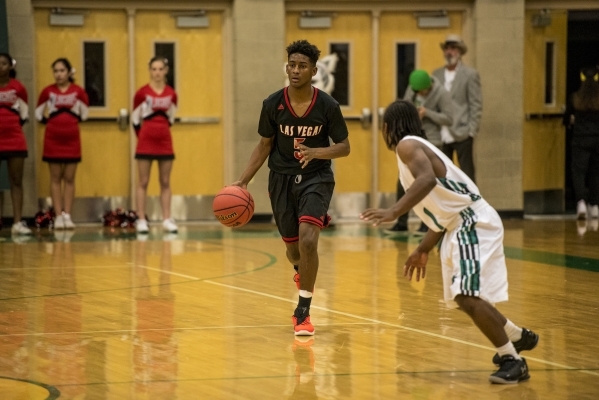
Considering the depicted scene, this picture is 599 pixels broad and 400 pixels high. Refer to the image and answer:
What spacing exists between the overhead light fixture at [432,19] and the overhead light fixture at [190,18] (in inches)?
108

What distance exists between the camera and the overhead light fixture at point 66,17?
1357cm

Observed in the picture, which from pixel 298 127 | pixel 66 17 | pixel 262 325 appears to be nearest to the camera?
pixel 298 127

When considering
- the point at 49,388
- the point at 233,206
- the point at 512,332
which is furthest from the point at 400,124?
the point at 49,388

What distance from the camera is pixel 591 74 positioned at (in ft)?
45.4

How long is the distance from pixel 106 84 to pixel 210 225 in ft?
7.22

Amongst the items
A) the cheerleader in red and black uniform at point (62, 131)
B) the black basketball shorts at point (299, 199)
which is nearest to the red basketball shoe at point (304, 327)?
the black basketball shorts at point (299, 199)

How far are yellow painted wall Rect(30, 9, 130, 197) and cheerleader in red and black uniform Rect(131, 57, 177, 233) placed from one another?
1073 mm

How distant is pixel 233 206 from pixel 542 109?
8.61 metres

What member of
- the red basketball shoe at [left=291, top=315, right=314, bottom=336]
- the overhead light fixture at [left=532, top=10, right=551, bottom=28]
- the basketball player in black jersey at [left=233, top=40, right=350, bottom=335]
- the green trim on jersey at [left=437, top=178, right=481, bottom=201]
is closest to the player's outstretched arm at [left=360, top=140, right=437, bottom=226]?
the green trim on jersey at [left=437, top=178, right=481, bottom=201]

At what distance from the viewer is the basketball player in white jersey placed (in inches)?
209

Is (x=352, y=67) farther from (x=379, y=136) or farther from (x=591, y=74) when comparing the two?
(x=591, y=74)

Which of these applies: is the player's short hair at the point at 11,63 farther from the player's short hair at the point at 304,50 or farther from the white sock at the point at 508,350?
the white sock at the point at 508,350

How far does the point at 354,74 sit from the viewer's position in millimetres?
14219

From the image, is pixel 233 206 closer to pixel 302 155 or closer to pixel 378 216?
pixel 302 155
